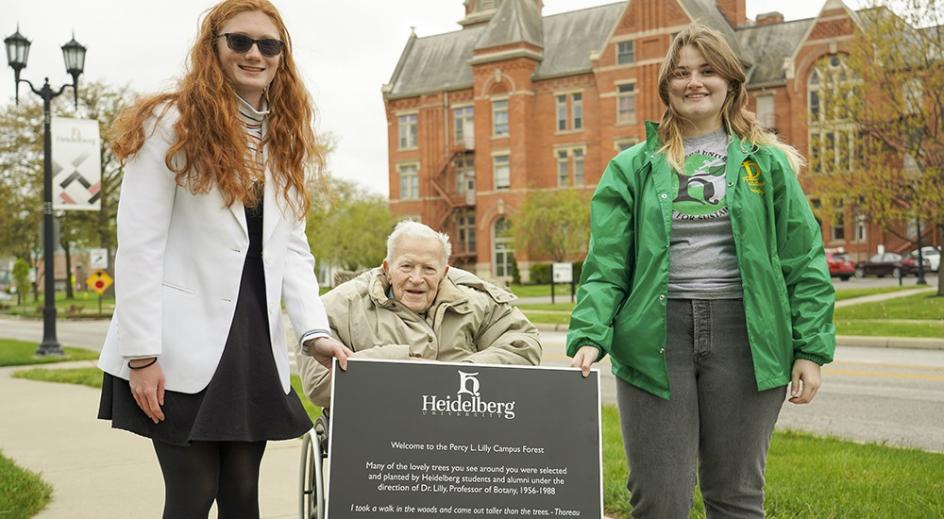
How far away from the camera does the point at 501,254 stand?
2221 inches

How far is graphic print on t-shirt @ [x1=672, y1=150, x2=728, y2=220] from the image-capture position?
3346 millimetres

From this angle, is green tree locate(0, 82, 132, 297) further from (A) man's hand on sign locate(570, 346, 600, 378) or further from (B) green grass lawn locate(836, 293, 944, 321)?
(A) man's hand on sign locate(570, 346, 600, 378)

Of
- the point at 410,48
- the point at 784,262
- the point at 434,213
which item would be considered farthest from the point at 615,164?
the point at 410,48

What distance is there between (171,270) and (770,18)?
54.9m

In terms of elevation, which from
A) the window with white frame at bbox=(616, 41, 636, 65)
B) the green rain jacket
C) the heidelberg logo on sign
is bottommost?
the heidelberg logo on sign

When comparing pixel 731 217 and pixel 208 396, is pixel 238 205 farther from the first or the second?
pixel 731 217

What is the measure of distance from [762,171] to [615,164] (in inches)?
19.7

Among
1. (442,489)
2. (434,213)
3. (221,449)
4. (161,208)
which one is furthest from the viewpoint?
(434,213)

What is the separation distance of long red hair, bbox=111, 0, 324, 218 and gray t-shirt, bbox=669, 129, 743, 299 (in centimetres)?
127

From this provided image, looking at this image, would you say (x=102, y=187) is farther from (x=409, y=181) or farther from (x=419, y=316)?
(x=419, y=316)

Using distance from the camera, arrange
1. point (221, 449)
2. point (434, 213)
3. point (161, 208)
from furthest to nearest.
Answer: point (434, 213), point (221, 449), point (161, 208)

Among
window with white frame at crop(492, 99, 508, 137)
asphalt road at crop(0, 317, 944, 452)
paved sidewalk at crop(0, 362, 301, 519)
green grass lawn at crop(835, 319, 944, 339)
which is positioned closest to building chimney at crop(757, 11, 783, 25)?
window with white frame at crop(492, 99, 508, 137)

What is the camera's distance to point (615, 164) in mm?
3463

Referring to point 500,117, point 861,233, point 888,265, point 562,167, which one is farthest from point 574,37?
point 888,265
